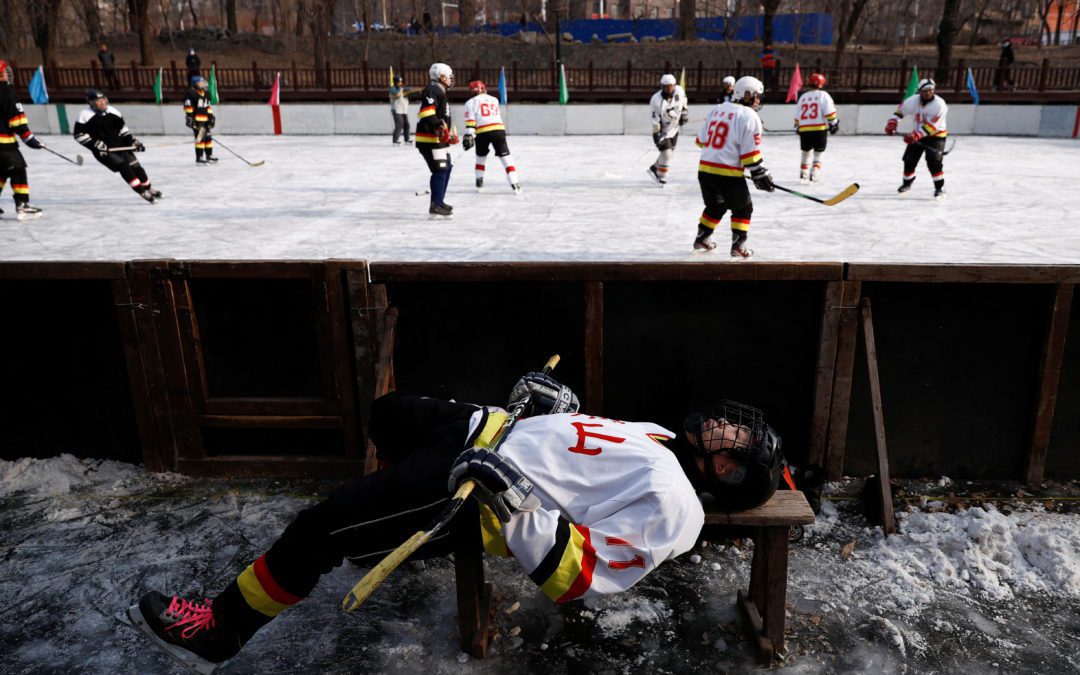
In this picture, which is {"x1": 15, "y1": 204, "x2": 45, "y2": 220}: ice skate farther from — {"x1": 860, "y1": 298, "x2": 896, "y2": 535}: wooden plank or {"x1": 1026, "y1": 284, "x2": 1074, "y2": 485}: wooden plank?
{"x1": 1026, "y1": 284, "x2": 1074, "y2": 485}: wooden plank

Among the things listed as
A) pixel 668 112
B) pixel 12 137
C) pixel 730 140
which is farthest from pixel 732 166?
pixel 12 137

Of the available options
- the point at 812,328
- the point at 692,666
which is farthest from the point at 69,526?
the point at 812,328

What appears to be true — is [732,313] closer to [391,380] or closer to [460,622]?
[391,380]

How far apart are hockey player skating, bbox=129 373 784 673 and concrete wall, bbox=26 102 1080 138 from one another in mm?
20024

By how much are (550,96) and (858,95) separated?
30.3ft

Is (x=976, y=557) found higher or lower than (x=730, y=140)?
lower

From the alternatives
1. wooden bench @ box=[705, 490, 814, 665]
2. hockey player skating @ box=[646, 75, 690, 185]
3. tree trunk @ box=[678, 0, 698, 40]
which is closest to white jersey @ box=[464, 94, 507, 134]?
hockey player skating @ box=[646, 75, 690, 185]

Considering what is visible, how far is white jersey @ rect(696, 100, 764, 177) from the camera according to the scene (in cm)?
712

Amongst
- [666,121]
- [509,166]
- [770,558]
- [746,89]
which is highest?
[746,89]

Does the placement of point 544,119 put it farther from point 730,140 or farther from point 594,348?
point 594,348

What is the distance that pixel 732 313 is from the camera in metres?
4.25

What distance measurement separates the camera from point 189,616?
2801mm

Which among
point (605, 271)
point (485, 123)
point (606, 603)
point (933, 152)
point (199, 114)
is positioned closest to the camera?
point (606, 603)

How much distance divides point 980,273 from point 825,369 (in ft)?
3.00
